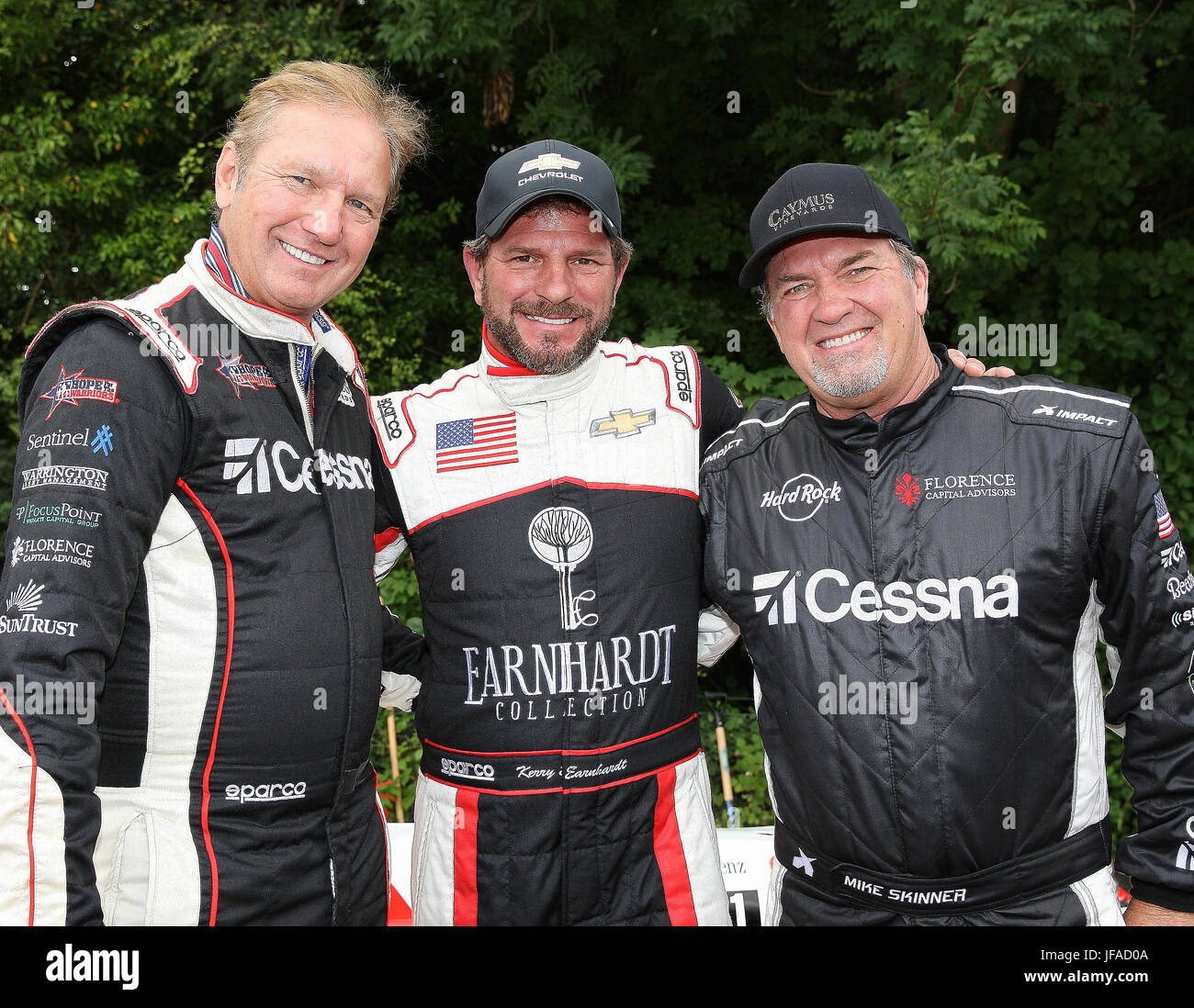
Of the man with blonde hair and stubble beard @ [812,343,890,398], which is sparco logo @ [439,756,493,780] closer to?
the man with blonde hair

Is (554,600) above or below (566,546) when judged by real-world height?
below

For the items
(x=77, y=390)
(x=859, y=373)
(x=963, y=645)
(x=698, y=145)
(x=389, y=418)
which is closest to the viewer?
(x=77, y=390)

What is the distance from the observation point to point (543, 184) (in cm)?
264

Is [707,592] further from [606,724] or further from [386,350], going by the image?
[386,350]

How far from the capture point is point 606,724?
8.15 ft

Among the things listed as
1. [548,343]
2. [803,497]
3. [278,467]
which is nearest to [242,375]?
[278,467]

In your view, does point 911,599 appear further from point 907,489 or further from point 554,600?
point 554,600

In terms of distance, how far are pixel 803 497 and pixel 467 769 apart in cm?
104

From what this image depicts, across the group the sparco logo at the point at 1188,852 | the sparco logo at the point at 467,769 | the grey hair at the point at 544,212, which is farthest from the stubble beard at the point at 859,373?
the sparco logo at the point at 467,769

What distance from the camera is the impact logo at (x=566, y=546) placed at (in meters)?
2.50

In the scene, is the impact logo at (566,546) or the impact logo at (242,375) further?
the impact logo at (566,546)

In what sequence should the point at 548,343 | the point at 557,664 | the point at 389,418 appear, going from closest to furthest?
the point at 557,664 → the point at 548,343 → the point at 389,418

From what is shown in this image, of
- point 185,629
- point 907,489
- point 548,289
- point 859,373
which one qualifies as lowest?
point 185,629

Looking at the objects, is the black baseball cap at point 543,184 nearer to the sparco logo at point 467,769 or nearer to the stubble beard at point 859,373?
the stubble beard at point 859,373
